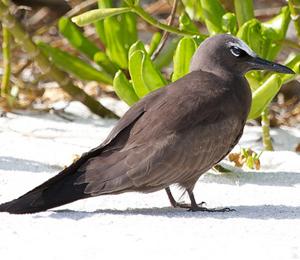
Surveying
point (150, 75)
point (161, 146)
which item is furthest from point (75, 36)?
point (161, 146)

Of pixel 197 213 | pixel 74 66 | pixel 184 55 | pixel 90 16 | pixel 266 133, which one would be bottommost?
pixel 266 133

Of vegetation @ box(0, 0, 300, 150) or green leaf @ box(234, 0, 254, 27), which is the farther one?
green leaf @ box(234, 0, 254, 27)

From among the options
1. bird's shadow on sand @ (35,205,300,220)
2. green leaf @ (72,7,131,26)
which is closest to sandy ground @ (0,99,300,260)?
bird's shadow on sand @ (35,205,300,220)

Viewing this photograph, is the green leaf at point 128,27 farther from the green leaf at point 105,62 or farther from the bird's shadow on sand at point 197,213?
the bird's shadow on sand at point 197,213

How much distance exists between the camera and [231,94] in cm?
303

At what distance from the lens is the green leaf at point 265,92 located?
3549 millimetres

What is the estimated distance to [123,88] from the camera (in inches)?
149

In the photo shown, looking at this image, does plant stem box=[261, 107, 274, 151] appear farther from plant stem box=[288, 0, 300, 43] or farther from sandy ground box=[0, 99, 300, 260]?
plant stem box=[288, 0, 300, 43]

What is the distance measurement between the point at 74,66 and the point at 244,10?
4.16 feet

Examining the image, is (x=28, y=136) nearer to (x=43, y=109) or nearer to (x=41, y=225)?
(x=43, y=109)

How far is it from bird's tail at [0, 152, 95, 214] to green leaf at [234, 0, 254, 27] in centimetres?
173

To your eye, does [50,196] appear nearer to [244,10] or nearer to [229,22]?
[229,22]

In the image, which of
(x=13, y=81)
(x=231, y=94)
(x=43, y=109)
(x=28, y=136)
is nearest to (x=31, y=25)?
(x=13, y=81)

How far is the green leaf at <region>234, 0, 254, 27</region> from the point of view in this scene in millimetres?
4031
